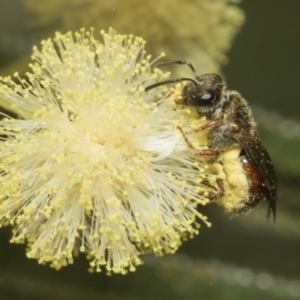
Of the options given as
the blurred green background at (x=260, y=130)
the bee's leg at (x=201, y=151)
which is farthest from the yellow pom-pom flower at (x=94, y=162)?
the blurred green background at (x=260, y=130)

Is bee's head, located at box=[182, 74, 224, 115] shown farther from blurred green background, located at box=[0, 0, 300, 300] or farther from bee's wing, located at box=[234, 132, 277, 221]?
blurred green background, located at box=[0, 0, 300, 300]

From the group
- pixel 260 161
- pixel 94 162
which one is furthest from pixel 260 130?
pixel 94 162

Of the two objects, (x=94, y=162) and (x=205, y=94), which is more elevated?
(x=205, y=94)

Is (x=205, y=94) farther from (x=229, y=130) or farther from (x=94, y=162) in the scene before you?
(x=94, y=162)

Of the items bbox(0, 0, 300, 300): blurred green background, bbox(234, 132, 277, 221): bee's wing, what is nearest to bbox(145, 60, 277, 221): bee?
bbox(234, 132, 277, 221): bee's wing

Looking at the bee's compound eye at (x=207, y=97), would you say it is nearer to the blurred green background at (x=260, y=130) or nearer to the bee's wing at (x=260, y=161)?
the bee's wing at (x=260, y=161)

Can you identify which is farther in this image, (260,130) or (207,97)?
(260,130)
